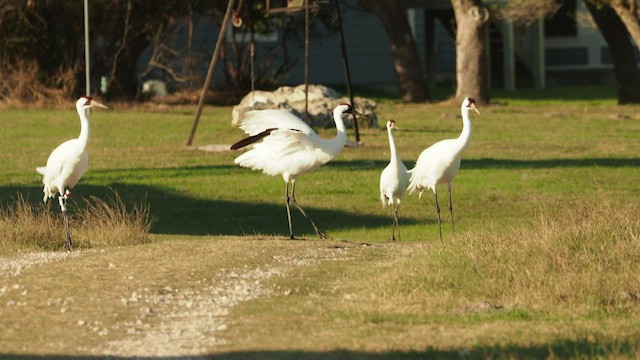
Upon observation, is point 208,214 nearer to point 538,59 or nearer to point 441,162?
point 441,162

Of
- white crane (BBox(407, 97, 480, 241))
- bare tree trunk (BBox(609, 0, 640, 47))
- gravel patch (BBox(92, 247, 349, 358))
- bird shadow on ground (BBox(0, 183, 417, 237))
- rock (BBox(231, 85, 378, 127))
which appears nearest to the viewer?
gravel patch (BBox(92, 247, 349, 358))

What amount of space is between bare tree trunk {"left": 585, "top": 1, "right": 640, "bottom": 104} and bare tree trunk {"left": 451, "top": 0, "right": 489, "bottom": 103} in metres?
4.24

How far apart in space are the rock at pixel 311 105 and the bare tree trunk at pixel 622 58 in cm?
1166

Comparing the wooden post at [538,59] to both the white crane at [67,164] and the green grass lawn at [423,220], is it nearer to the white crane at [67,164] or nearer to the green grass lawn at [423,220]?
the green grass lawn at [423,220]

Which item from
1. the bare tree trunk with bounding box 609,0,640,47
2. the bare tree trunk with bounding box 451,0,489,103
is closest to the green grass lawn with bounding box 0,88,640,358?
the bare tree trunk with bounding box 451,0,489,103

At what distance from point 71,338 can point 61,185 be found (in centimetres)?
642

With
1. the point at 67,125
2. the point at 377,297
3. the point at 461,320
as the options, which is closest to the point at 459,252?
the point at 377,297

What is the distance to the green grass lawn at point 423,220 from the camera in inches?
373

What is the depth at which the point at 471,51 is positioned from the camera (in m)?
38.1

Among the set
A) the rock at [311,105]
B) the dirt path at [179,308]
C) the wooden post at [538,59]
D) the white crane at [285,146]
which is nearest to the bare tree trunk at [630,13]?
the rock at [311,105]

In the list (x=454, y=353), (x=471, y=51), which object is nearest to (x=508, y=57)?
(x=471, y=51)

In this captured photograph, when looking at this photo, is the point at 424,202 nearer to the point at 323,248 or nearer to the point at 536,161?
the point at 536,161

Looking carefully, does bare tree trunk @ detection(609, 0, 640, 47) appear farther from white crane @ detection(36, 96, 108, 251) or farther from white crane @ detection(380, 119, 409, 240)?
white crane @ detection(36, 96, 108, 251)

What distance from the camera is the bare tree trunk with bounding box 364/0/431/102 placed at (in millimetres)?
40844
